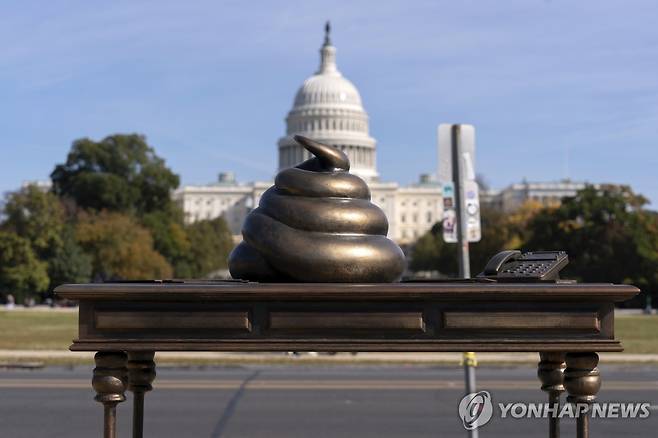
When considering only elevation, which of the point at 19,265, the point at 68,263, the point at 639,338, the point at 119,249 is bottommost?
the point at 639,338

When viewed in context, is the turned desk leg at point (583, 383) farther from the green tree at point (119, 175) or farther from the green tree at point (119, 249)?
the green tree at point (119, 175)

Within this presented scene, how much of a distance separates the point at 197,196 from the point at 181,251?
77.6 meters

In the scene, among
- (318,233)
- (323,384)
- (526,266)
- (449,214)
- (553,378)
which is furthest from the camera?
(323,384)

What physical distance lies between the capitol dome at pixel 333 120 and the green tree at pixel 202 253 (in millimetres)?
35838

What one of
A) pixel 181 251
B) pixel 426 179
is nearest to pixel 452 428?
pixel 181 251

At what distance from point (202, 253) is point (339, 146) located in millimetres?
48436

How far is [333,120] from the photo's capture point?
13562cm

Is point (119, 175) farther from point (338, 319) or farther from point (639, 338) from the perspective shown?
point (338, 319)

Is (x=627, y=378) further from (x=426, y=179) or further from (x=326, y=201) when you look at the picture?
(x=426, y=179)

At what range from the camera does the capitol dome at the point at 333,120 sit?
134 metres

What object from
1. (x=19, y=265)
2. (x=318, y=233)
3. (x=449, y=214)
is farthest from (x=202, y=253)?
(x=318, y=233)

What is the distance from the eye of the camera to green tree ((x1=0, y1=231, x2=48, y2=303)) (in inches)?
2512

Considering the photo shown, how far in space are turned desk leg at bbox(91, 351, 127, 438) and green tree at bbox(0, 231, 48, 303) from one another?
203ft

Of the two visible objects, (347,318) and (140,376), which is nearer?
(347,318)
